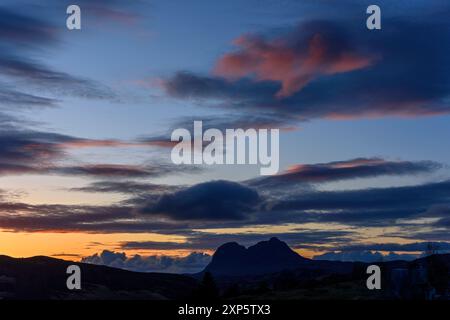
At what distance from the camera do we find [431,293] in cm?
15288

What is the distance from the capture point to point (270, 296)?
19975 cm
